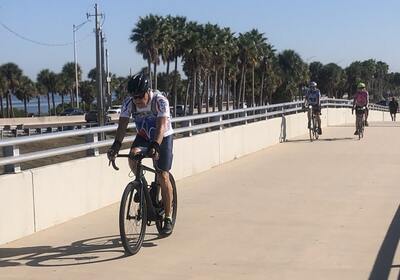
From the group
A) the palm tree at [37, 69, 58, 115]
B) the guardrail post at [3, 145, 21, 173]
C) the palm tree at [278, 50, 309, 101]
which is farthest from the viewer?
the palm tree at [37, 69, 58, 115]

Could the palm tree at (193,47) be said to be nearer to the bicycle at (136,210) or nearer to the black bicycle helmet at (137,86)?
the black bicycle helmet at (137,86)

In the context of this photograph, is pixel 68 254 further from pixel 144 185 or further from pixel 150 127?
pixel 150 127

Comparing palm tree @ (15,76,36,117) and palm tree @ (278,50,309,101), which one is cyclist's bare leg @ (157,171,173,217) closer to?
palm tree @ (278,50,309,101)

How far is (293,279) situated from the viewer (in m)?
5.55

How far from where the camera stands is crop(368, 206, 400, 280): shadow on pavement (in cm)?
569

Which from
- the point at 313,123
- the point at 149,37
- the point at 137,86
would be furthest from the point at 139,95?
the point at 149,37

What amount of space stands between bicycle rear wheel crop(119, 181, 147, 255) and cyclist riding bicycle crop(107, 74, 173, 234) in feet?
0.98

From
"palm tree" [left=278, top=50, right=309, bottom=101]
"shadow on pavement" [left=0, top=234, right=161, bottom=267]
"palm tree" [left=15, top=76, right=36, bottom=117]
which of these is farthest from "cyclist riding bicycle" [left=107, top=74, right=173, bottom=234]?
"palm tree" [left=15, top=76, right=36, bottom=117]

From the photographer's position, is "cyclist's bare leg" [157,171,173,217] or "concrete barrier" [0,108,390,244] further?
"concrete barrier" [0,108,390,244]

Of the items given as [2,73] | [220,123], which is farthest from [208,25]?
[220,123]

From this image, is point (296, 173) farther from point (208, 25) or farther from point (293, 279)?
point (208, 25)

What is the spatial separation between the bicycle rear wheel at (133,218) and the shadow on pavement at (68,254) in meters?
0.15

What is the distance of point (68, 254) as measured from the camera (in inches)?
252

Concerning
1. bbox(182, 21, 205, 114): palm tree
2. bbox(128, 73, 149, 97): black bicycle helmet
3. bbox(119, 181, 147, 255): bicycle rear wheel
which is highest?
bbox(182, 21, 205, 114): palm tree
